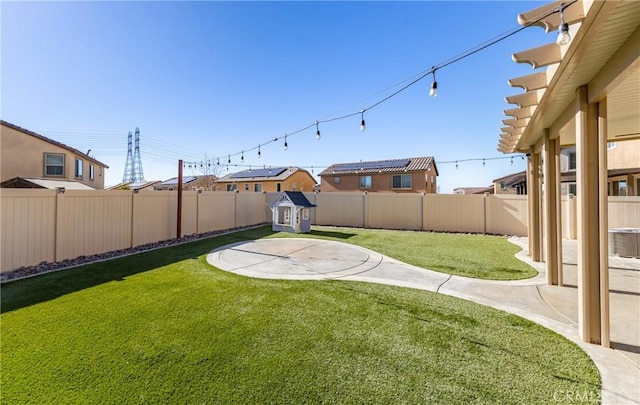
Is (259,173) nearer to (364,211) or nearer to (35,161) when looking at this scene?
(35,161)

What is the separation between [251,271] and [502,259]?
6610mm

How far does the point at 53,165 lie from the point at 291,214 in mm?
13714

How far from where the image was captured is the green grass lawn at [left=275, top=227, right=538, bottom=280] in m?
5.87

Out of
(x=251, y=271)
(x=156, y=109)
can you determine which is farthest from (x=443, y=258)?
A: (x=156, y=109)

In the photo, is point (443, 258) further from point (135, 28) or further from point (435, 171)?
point (435, 171)

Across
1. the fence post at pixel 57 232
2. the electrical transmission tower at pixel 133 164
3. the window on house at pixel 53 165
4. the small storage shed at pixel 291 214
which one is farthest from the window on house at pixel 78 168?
the electrical transmission tower at pixel 133 164

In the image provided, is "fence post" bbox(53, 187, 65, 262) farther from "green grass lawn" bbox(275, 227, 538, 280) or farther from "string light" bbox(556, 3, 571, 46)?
"string light" bbox(556, 3, 571, 46)

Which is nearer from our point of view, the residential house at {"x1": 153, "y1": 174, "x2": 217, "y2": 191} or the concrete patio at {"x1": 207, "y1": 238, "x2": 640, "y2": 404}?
the concrete patio at {"x1": 207, "y1": 238, "x2": 640, "y2": 404}

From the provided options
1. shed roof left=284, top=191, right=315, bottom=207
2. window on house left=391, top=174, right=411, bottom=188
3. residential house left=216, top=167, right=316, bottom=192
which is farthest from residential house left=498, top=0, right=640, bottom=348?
residential house left=216, top=167, right=316, bottom=192

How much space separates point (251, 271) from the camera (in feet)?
19.0

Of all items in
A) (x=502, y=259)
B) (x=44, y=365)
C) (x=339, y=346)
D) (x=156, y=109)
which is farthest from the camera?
(x=156, y=109)

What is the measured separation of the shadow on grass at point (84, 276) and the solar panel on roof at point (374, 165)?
1780cm

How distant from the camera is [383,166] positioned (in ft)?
74.9

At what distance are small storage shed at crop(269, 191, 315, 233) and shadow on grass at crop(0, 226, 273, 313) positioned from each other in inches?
152
